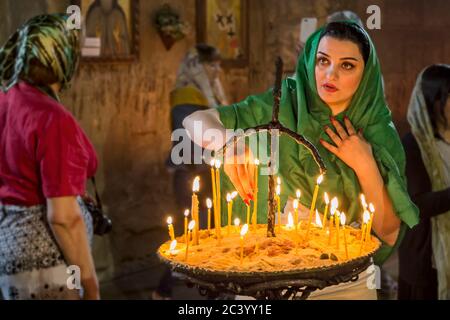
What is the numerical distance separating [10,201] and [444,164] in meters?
2.62

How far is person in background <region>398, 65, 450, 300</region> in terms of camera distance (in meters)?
4.44

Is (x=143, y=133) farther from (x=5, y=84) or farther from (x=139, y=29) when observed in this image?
(x=5, y=84)

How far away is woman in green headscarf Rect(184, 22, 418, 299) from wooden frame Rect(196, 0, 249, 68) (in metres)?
4.25

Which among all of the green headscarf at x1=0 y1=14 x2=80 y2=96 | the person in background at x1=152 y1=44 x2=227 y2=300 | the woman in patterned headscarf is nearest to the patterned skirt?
the woman in patterned headscarf

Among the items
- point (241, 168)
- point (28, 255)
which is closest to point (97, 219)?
point (28, 255)

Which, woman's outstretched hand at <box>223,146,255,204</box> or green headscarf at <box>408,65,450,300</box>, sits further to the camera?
green headscarf at <box>408,65,450,300</box>

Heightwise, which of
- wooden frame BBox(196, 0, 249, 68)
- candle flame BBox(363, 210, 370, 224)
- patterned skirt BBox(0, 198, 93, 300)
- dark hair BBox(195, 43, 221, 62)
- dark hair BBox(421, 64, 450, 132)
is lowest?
patterned skirt BBox(0, 198, 93, 300)

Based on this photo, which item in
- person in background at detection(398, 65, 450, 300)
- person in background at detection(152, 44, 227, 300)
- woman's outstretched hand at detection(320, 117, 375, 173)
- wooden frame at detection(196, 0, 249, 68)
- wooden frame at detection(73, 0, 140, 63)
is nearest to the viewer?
woman's outstretched hand at detection(320, 117, 375, 173)

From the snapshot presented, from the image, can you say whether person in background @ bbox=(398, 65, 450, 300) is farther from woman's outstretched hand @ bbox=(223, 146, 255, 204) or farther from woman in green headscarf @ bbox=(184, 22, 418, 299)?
woman's outstretched hand @ bbox=(223, 146, 255, 204)

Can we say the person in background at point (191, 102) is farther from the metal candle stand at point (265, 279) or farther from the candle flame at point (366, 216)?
the metal candle stand at point (265, 279)

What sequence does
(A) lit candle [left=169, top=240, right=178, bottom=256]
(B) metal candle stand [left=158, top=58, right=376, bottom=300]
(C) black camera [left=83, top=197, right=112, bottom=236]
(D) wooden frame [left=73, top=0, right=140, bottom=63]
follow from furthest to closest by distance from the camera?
(D) wooden frame [left=73, top=0, right=140, bottom=63] < (C) black camera [left=83, top=197, right=112, bottom=236] < (A) lit candle [left=169, top=240, right=178, bottom=256] < (B) metal candle stand [left=158, top=58, right=376, bottom=300]

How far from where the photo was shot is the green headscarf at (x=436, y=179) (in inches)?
175

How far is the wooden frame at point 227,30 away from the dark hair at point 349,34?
14.2 feet

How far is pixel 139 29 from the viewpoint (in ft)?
20.9
